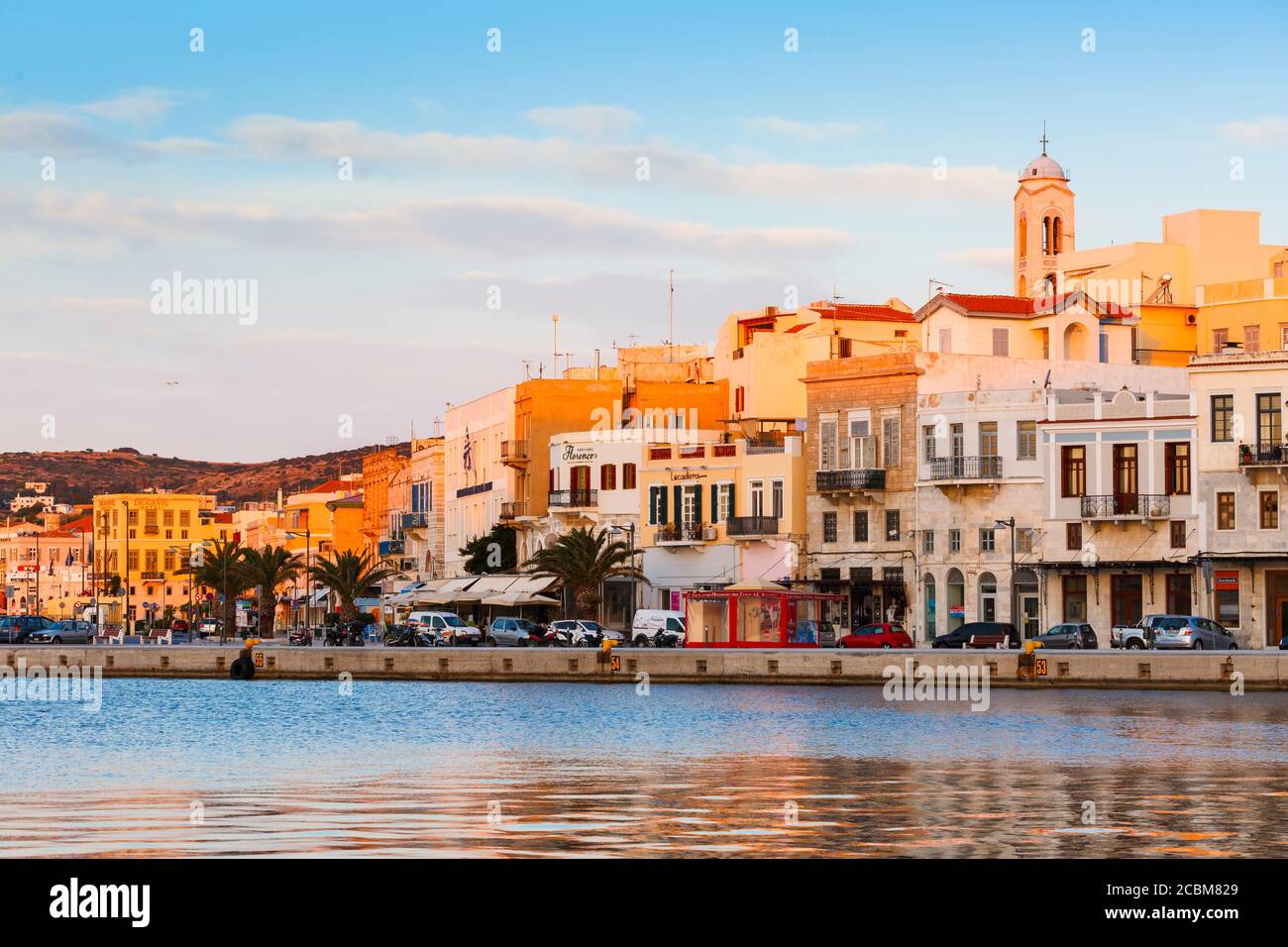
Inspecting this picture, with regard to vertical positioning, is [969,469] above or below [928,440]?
below

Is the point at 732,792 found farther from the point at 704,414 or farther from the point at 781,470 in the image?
the point at 704,414

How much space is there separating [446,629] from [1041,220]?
1687 inches

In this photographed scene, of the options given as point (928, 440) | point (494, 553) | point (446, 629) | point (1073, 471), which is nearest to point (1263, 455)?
point (1073, 471)

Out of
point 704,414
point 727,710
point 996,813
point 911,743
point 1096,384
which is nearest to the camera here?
point 996,813

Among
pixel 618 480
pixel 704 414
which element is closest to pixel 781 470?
pixel 618 480

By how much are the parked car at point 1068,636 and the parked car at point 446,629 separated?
2264 centimetres

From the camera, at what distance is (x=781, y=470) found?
80.8 meters

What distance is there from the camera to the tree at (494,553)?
9419 cm

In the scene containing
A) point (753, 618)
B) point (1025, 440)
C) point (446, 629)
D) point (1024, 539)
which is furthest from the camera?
point (446, 629)

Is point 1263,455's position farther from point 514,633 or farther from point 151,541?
point 151,541

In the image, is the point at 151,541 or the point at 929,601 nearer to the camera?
the point at 929,601

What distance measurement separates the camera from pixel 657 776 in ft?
98.3

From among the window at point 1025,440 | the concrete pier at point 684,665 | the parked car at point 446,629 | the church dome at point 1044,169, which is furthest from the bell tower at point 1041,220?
the concrete pier at point 684,665
